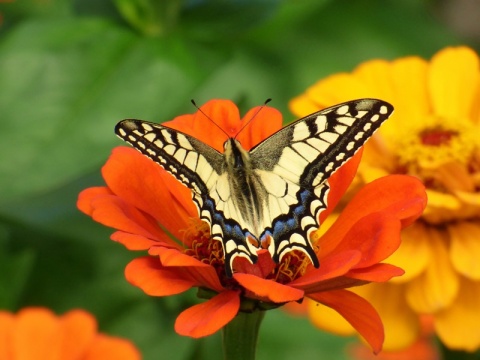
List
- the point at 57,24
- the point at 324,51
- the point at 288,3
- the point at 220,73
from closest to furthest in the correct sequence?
the point at 57,24, the point at 288,3, the point at 220,73, the point at 324,51

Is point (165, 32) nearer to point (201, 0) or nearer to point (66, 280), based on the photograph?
point (201, 0)

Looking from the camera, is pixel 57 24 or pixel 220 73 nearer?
pixel 57 24

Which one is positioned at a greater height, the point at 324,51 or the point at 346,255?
the point at 324,51

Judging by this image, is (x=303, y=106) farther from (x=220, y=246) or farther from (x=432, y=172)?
(x=220, y=246)

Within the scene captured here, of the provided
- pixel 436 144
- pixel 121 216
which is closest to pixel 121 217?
pixel 121 216

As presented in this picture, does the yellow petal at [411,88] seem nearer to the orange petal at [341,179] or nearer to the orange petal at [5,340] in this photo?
the orange petal at [341,179]

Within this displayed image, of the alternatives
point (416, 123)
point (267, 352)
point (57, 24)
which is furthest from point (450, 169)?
point (57, 24)

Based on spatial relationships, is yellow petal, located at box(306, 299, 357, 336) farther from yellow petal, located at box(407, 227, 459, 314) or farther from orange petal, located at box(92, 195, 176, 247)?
orange petal, located at box(92, 195, 176, 247)
